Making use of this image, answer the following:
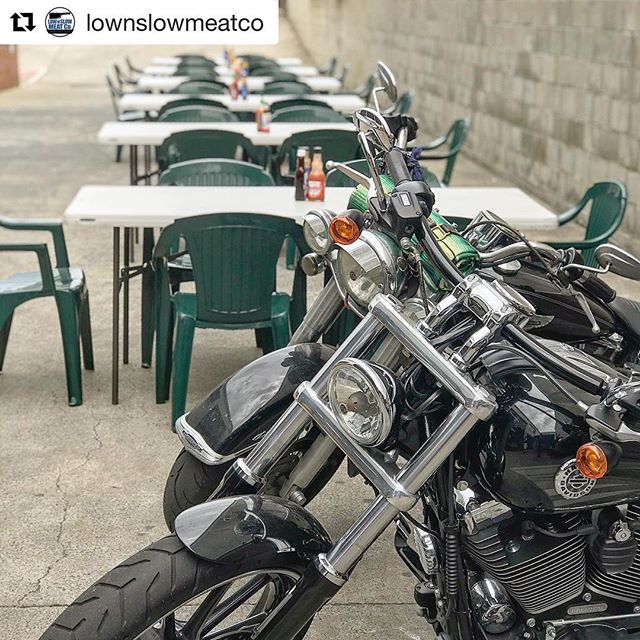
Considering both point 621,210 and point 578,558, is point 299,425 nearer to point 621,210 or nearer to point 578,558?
point 578,558

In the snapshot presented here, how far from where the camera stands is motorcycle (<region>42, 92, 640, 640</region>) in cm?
195

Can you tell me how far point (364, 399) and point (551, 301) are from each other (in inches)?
20.7

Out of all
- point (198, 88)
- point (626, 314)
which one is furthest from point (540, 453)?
point (198, 88)

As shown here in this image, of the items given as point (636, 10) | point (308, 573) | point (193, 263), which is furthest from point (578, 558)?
point (636, 10)

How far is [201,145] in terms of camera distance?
6.73 m

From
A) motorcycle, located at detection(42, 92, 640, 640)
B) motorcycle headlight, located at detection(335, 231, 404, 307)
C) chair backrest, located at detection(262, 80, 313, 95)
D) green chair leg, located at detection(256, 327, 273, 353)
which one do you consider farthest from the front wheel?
chair backrest, located at detection(262, 80, 313, 95)

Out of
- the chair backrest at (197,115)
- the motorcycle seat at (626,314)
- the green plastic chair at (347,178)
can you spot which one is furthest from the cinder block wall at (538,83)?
the motorcycle seat at (626,314)

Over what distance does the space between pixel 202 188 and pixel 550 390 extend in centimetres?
337

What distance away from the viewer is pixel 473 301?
192cm

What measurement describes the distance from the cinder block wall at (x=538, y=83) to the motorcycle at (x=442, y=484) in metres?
5.45

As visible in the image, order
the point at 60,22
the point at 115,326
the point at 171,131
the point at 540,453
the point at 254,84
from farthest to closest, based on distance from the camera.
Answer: the point at 60,22, the point at 254,84, the point at 171,131, the point at 115,326, the point at 540,453

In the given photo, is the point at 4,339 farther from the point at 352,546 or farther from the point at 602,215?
the point at 352,546

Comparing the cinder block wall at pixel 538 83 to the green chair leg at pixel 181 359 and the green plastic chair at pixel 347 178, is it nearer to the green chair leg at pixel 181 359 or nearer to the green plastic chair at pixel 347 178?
the green plastic chair at pixel 347 178

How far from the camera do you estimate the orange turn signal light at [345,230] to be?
220 cm
